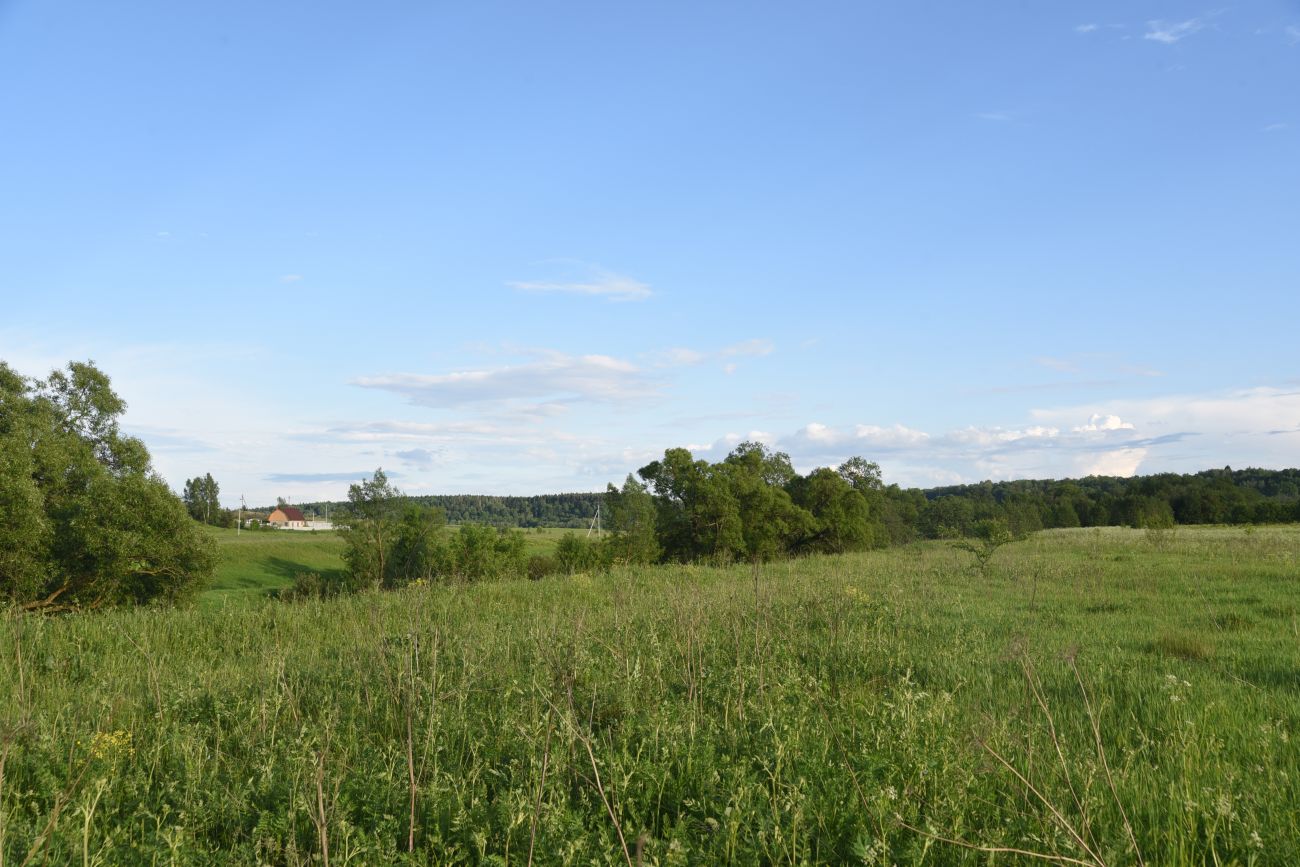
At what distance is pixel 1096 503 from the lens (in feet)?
311

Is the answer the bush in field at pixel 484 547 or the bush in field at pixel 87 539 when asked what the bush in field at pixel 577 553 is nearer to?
the bush in field at pixel 484 547

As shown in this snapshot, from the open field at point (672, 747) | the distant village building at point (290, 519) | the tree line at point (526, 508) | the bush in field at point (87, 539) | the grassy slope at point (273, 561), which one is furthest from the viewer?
the distant village building at point (290, 519)

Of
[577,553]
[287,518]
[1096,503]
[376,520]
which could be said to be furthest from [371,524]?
[287,518]

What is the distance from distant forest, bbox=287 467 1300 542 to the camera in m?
73.0

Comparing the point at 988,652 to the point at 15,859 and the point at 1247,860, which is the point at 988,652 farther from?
the point at 15,859

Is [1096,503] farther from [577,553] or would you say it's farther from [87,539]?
[87,539]

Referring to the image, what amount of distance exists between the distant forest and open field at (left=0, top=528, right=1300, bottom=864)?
5027 centimetres

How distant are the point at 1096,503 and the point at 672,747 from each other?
10644 centimetres

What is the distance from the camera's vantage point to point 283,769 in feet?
14.6

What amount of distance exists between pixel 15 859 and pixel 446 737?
2125mm

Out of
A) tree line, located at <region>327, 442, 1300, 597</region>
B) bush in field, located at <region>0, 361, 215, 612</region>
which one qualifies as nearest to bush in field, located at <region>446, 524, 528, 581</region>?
tree line, located at <region>327, 442, 1300, 597</region>

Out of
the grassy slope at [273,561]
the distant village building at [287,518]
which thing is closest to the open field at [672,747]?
the grassy slope at [273,561]

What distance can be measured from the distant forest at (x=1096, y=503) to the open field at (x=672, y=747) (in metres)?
50.3

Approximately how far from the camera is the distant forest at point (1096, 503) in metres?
73.0
